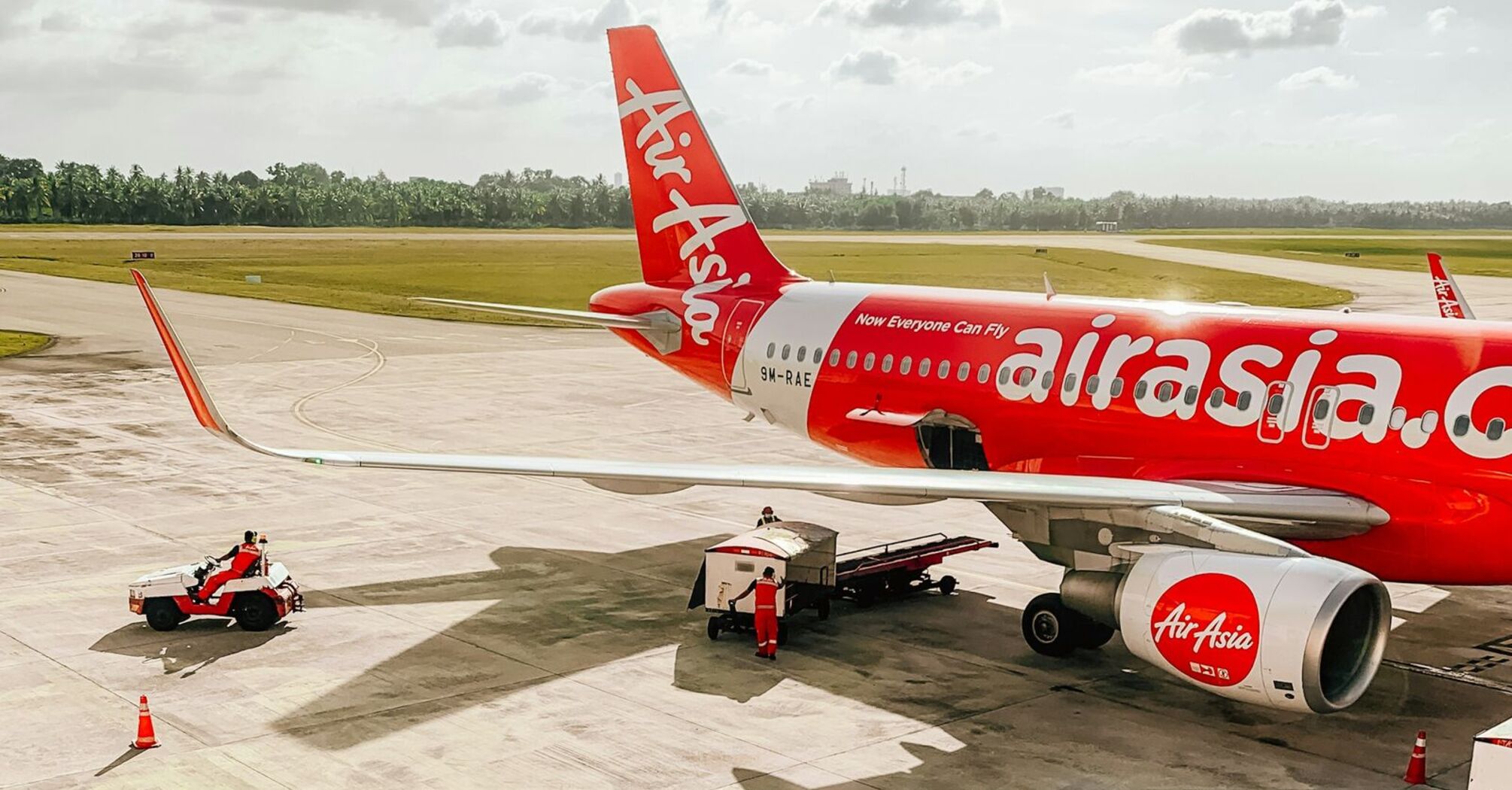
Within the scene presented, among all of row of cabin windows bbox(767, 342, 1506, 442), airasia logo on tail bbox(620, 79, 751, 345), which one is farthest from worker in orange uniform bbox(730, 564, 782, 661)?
airasia logo on tail bbox(620, 79, 751, 345)

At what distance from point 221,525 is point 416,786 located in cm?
1329

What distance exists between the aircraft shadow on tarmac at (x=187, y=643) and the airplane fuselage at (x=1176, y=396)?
10.3m

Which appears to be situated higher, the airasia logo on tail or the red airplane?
the airasia logo on tail

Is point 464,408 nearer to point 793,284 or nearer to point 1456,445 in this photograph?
point 793,284

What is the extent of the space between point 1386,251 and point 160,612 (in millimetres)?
145253

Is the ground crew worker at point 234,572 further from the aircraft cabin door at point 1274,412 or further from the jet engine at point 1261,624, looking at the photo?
the aircraft cabin door at point 1274,412

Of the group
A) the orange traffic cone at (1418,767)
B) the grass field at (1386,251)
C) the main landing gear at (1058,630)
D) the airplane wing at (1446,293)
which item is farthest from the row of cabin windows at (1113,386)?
the grass field at (1386,251)

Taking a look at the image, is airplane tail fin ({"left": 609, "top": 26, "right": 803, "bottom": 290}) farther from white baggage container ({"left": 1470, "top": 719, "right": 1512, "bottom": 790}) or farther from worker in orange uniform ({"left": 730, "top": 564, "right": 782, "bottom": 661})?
white baggage container ({"left": 1470, "top": 719, "right": 1512, "bottom": 790})

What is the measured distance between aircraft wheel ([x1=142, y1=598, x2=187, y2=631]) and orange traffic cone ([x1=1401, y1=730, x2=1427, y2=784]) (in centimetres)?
1534

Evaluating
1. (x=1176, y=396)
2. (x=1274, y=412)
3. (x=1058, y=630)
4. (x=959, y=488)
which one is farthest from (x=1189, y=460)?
(x=959, y=488)

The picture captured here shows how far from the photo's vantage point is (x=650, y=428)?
38.3 m

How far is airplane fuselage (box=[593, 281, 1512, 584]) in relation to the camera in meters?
17.1

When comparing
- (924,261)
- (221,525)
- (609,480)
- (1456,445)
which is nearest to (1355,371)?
(1456,445)

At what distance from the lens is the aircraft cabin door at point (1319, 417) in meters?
17.9
